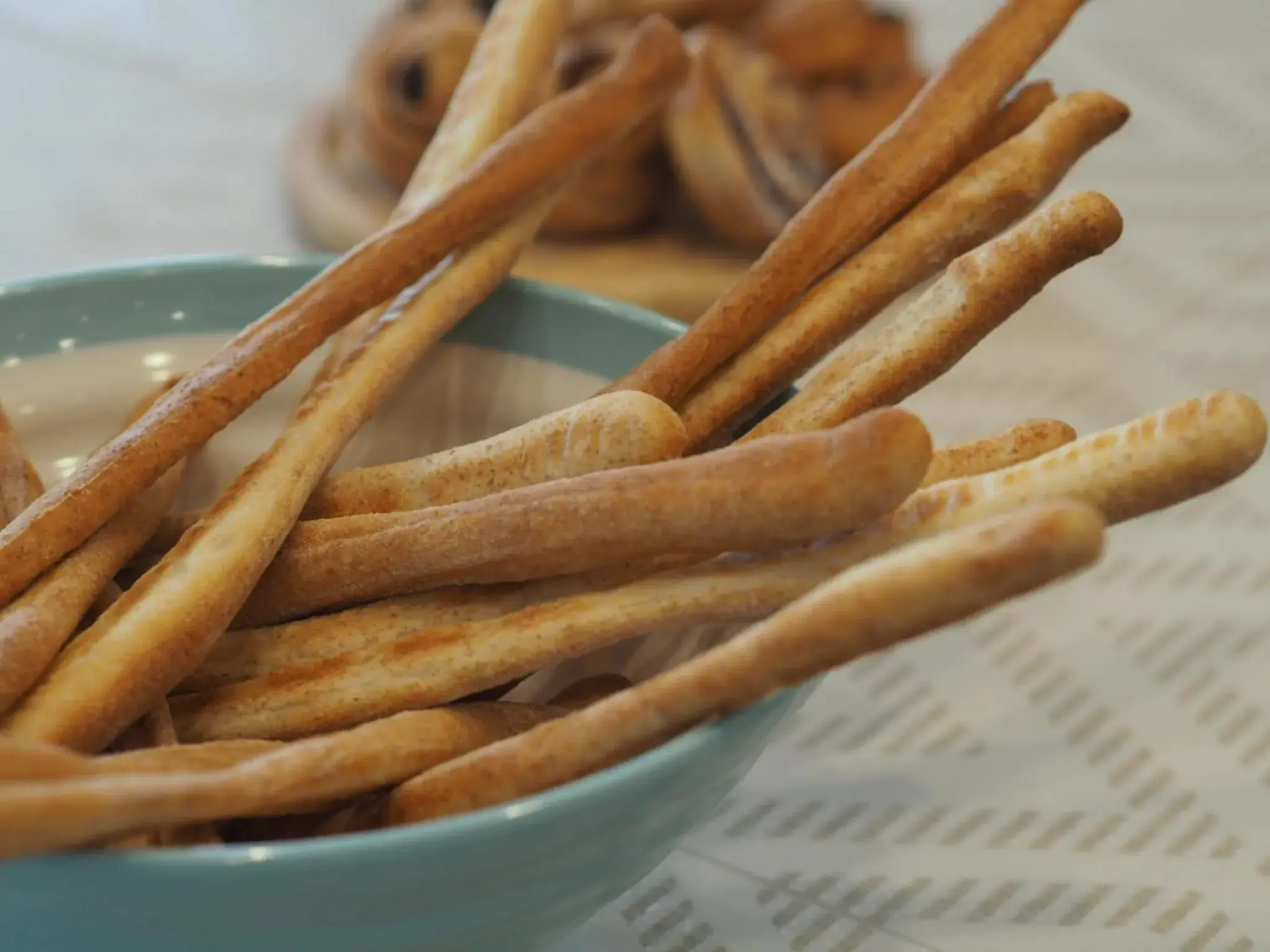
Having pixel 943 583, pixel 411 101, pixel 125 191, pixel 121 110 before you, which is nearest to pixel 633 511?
pixel 943 583

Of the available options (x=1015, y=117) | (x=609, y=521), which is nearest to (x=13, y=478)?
(x=609, y=521)

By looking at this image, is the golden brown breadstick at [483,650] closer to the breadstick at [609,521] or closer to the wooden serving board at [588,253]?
the breadstick at [609,521]

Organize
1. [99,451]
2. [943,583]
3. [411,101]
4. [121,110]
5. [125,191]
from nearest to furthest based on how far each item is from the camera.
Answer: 1. [943,583]
2. [99,451]
3. [411,101]
4. [125,191]
5. [121,110]

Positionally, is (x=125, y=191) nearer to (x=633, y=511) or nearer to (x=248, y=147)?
(x=248, y=147)

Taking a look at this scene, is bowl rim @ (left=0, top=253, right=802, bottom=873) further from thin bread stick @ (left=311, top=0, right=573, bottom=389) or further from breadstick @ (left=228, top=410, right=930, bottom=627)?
thin bread stick @ (left=311, top=0, right=573, bottom=389)

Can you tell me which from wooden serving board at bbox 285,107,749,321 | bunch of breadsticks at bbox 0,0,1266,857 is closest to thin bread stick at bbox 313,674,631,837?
bunch of breadsticks at bbox 0,0,1266,857

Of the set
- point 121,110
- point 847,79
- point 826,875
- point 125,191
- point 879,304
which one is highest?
point 121,110

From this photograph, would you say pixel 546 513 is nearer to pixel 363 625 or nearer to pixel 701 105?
pixel 363 625

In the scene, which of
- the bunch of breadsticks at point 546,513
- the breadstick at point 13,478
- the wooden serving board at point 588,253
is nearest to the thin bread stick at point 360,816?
the bunch of breadsticks at point 546,513
